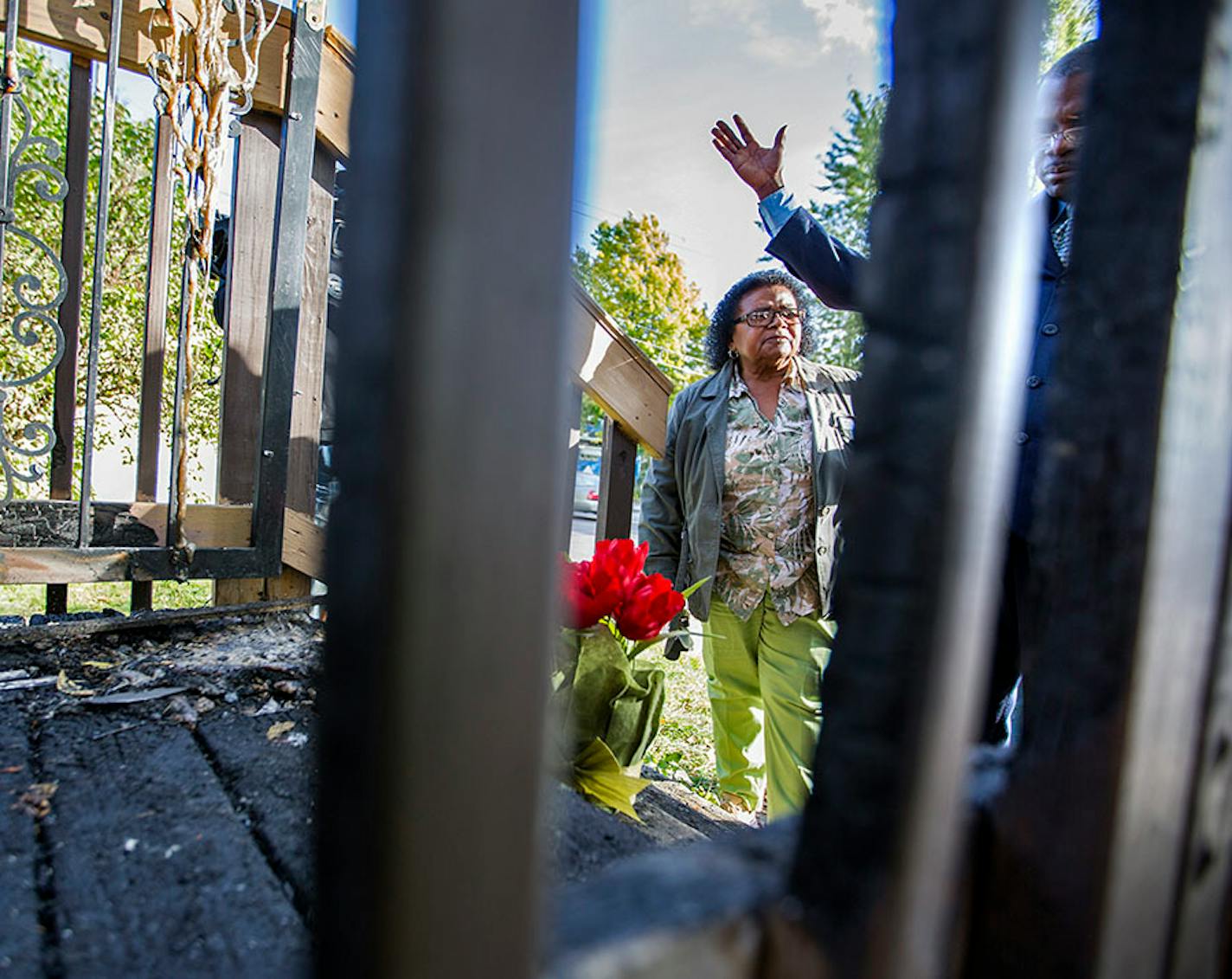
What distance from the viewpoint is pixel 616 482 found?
2.96 metres

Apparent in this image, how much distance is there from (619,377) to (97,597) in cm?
447

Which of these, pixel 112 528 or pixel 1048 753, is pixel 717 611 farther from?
pixel 1048 753

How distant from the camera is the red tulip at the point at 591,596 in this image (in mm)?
1255

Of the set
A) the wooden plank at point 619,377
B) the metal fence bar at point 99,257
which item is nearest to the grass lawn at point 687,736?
the wooden plank at point 619,377

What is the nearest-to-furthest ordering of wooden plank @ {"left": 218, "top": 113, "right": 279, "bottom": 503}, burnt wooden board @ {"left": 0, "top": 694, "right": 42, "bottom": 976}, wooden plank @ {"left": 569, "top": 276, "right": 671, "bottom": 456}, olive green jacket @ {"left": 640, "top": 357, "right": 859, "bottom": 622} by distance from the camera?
burnt wooden board @ {"left": 0, "top": 694, "right": 42, "bottom": 976}
wooden plank @ {"left": 218, "top": 113, "right": 279, "bottom": 503}
wooden plank @ {"left": 569, "top": 276, "right": 671, "bottom": 456}
olive green jacket @ {"left": 640, "top": 357, "right": 859, "bottom": 622}

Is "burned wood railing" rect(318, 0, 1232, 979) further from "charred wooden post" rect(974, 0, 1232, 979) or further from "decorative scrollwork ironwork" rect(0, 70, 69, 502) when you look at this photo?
"decorative scrollwork ironwork" rect(0, 70, 69, 502)

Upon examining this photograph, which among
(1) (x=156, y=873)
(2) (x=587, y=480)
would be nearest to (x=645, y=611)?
(1) (x=156, y=873)

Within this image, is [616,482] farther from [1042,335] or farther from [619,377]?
[1042,335]

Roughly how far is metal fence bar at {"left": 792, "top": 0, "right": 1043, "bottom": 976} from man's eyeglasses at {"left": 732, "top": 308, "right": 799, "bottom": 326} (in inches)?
95.1

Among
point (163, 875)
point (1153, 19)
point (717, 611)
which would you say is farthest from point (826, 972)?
point (717, 611)

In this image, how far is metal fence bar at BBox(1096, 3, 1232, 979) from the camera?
1.58 ft

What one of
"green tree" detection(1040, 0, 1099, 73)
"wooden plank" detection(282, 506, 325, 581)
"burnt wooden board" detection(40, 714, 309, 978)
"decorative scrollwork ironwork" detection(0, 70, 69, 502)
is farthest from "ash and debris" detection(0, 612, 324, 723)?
"green tree" detection(1040, 0, 1099, 73)

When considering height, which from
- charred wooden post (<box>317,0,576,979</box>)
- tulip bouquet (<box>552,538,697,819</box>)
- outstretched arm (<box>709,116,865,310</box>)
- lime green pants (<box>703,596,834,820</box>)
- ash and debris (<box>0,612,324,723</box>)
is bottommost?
lime green pants (<box>703,596,834,820</box>)

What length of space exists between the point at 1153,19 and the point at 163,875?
1122 mm
